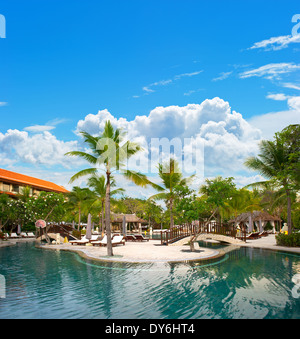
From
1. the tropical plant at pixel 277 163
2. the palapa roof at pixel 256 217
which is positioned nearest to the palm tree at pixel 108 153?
the tropical plant at pixel 277 163

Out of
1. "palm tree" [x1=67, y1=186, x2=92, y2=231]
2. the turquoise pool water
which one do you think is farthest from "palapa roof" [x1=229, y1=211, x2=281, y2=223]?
the turquoise pool water

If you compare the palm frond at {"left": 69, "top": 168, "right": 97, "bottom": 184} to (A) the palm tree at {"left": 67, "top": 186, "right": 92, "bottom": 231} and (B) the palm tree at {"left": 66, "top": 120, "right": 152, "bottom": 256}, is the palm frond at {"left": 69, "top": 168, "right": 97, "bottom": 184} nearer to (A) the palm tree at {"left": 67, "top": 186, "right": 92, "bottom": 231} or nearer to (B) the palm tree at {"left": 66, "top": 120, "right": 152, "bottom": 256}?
(B) the palm tree at {"left": 66, "top": 120, "right": 152, "bottom": 256}

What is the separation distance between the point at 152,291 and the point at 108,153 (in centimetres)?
892

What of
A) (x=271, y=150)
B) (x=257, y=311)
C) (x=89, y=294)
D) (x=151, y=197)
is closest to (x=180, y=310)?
(x=257, y=311)

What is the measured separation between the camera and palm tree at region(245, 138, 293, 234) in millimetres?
19828

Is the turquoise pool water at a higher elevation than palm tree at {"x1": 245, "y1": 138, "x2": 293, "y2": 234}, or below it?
below

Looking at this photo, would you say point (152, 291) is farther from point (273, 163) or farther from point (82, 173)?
point (273, 163)

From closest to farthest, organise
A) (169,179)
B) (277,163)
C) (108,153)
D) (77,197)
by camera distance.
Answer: (108,153) → (277,163) → (169,179) → (77,197)

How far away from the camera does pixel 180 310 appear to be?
6.55 meters

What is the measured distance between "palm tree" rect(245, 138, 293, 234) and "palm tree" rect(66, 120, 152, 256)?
35.0 feet

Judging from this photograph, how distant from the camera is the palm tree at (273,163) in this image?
1983 centimetres

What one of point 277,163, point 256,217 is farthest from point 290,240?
point 256,217

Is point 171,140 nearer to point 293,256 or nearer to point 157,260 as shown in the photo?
point 157,260

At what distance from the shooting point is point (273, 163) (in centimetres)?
2102
